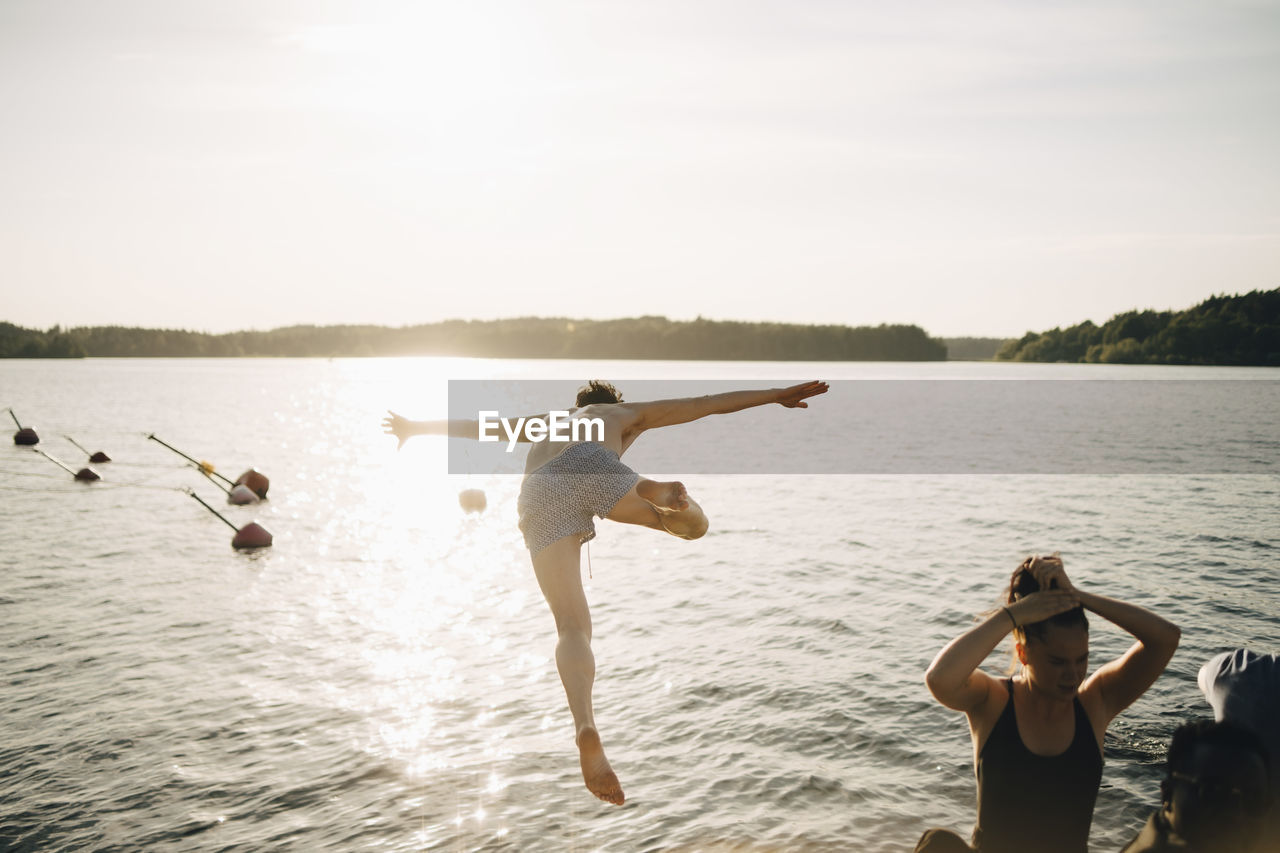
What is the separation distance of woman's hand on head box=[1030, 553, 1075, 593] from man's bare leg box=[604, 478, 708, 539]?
2440mm

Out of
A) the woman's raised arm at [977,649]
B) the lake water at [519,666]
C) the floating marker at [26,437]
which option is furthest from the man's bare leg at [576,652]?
the floating marker at [26,437]

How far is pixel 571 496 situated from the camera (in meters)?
6.73

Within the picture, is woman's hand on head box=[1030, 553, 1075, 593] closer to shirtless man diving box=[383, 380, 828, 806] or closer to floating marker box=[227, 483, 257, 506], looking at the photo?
shirtless man diving box=[383, 380, 828, 806]

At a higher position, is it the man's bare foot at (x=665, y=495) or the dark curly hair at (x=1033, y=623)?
the man's bare foot at (x=665, y=495)

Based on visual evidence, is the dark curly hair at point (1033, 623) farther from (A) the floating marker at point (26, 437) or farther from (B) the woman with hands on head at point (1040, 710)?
(A) the floating marker at point (26, 437)

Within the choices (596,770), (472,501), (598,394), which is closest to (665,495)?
(598,394)

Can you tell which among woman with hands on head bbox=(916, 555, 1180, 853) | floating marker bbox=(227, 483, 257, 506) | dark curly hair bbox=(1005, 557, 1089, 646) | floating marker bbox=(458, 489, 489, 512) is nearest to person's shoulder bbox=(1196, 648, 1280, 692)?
woman with hands on head bbox=(916, 555, 1180, 853)

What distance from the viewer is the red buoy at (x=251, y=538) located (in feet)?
97.5

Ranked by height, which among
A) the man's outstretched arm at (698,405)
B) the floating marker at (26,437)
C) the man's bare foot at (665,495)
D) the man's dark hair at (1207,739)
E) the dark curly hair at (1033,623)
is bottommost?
the floating marker at (26,437)

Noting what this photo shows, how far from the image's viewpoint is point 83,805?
12.5 meters

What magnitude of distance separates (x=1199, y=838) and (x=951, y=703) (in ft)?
4.07

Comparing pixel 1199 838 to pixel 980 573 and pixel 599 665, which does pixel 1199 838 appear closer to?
pixel 599 665

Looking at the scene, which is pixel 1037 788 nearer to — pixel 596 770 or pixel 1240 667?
pixel 1240 667

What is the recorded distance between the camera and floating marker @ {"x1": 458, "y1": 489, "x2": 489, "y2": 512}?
40156 mm
